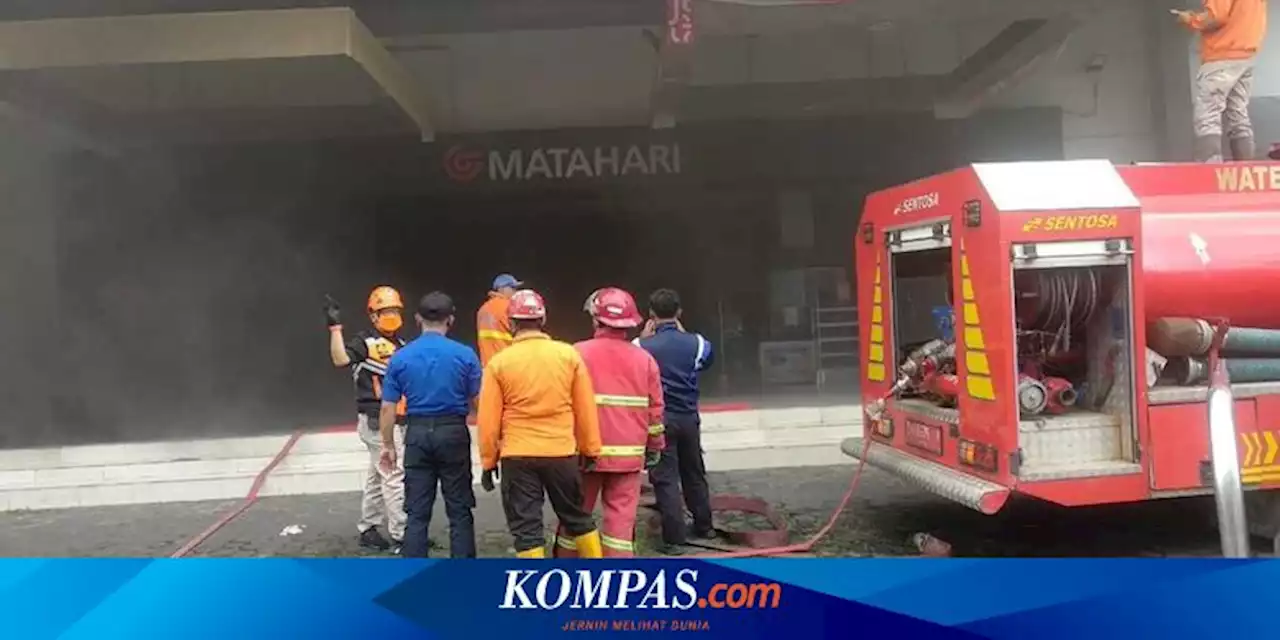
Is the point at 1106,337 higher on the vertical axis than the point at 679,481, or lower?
higher

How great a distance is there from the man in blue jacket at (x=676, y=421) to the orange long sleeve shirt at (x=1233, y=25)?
3761mm

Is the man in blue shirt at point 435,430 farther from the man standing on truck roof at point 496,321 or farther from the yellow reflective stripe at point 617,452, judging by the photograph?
the man standing on truck roof at point 496,321

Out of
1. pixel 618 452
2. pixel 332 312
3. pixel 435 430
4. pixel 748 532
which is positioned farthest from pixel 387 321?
pixel 748 532

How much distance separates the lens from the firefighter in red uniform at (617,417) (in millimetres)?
4605

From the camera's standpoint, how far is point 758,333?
11906 mm

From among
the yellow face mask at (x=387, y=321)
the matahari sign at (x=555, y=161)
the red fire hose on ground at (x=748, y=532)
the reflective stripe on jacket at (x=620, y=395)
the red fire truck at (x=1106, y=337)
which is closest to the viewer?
the red fire truck at (x=1106, y=337)

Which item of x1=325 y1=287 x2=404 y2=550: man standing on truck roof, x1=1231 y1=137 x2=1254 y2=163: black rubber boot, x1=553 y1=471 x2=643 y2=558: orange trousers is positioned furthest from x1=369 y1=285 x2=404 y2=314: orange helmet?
x1=1231 y1=137 x2=1254 y2=163: black rubber boot

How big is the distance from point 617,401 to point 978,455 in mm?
1770

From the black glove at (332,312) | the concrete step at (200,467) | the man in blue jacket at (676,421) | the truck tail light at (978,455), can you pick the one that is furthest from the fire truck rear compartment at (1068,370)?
the black glove at (332,312)

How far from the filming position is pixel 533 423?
4.27 m

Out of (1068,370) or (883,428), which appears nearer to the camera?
(1068,370)

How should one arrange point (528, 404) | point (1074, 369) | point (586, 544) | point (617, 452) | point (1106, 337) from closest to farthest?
point (528, 404) → point (586, 544) → point (617, 452) → point (1106, 337) → point (1074, 369)

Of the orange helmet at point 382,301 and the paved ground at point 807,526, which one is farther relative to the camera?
the orange helmet at point 382,301

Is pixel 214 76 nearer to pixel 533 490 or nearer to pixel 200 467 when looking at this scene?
pixel 200 467
